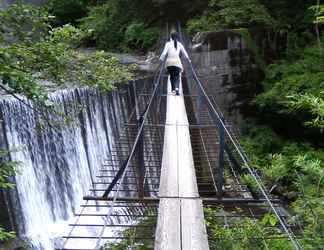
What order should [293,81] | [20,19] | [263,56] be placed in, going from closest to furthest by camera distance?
[20,19]
[293,81]
[263,56]

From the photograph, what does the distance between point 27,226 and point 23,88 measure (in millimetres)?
3789

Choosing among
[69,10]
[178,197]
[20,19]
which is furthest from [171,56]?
[69,10]

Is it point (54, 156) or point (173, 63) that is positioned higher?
point (173, 63)

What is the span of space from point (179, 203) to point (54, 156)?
15.6 feet

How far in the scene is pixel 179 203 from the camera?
9.53 feet

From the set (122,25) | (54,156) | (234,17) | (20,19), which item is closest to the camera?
(20,19)

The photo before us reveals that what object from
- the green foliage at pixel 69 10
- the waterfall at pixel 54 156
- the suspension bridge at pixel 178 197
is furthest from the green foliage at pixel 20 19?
the green foliage at pixel 69 10

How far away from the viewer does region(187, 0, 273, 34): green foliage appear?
33.4ft

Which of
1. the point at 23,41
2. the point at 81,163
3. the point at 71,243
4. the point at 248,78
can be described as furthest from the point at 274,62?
the point at 23,41

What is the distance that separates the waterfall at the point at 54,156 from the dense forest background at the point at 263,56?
3.20ft

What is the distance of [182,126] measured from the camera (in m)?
4.79

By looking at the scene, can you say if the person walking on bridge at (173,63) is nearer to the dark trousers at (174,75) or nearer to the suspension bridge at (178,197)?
the dark trousers at (174,75)

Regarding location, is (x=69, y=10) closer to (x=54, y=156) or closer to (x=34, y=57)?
(x=54, y=156)

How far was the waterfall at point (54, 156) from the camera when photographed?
647 centimetres
